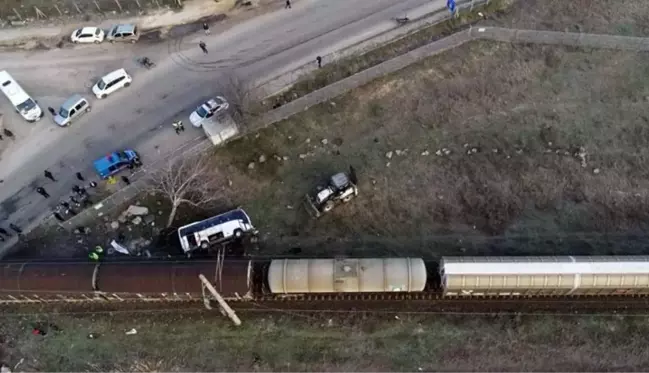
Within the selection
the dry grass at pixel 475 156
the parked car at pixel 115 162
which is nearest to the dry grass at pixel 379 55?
the dry grass at pixel 475 156

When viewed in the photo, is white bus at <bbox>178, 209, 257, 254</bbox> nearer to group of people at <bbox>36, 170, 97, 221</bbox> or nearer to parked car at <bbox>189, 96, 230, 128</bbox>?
group of people at <bbox>36, 170, 97, 221</bbox>

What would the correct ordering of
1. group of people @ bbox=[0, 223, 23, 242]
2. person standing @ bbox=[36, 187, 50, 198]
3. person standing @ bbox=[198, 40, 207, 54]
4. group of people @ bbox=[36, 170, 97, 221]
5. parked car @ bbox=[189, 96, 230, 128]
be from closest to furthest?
group of people @ bbox=[0, 223, 23, 242] < group of people @ bbox=[36, 170, 97, 221] < person standing @ bbox=[36, 187, 50, 198] < parked car @ bbox=[189, 96, 230, 128] < person standing @ bbox=[198, 40, 207, 54]

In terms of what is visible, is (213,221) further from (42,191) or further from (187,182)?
(42,191)

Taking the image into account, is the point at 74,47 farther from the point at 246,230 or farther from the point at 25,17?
the point at 246,230

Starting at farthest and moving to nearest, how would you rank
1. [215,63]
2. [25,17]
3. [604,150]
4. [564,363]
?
[25,17]
[215,63]
[604,150]
[564,363]

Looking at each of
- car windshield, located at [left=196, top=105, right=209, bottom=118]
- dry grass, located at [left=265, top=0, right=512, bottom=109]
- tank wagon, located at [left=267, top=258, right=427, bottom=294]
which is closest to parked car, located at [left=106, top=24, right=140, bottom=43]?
car windshield, located at [left=196, top=105, right=209, bottom=118]

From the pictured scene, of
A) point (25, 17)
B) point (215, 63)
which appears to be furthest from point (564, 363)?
point (25, 17)
